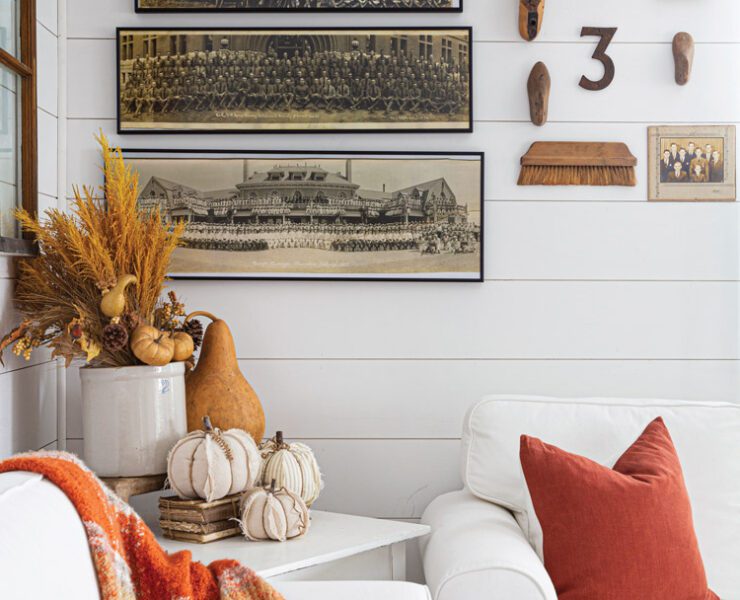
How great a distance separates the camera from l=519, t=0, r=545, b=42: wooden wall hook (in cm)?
216

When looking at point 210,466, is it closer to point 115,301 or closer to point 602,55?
point 115,301

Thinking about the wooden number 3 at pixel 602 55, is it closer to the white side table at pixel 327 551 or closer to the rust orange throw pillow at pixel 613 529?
the rust orange throw pillow at pixel 613 529

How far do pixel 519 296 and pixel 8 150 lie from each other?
136 cm

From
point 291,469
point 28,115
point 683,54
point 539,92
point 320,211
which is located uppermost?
point 683,54

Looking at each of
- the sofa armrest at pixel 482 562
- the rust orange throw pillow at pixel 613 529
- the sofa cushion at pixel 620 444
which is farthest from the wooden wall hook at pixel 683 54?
the sofa armrest at pixel 482 562

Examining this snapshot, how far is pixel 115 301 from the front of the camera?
5.72 feet

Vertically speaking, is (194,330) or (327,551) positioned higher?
(194,330)

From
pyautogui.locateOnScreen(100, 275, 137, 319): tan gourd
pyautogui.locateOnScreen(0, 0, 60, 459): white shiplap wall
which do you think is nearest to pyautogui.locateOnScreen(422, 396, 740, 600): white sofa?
pyautogui.locateOnScreen(100, 275, 137, 319): tan gourd

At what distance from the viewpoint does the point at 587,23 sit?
7.38 ft

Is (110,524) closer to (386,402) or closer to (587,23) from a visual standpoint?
(386,402)

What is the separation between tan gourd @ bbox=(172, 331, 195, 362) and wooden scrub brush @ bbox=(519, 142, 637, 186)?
3.35ft

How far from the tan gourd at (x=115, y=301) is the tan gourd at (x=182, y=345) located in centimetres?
14

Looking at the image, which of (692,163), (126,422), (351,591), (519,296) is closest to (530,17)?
(692,163)

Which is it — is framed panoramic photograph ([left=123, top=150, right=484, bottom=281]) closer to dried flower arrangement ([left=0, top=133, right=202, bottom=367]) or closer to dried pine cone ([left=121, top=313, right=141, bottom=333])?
dried flower arrangement ([left=0, top=133, right=202, bottom=367])
